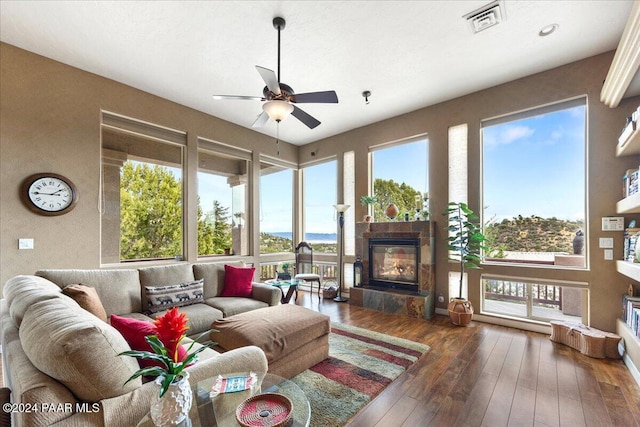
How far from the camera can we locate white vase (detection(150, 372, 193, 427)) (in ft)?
3.42

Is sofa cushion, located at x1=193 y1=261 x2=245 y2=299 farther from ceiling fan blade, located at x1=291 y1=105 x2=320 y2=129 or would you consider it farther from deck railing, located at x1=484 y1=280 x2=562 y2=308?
deck railing, located at x1=484 y1=280 x2=562 y2=308

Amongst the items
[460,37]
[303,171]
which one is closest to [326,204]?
[303,171]

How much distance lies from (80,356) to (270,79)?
2201 mm

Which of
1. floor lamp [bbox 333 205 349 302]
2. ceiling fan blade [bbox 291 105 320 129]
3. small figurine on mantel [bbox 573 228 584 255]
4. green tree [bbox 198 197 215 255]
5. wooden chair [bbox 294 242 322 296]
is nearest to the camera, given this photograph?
Result: ceiling fan blade [bbox 291 105 320 129]

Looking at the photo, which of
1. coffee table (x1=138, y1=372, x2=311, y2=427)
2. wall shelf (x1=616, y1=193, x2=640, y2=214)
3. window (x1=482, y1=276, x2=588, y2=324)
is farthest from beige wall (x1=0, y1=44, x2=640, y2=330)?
coffee table (x1=138, y1=372, x2=311, y2=427)

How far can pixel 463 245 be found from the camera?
3924mm

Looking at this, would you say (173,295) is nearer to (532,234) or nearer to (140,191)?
(140,191)

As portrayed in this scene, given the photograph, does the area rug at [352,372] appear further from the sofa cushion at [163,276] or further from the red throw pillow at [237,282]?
the sofa cushion at [163,276]

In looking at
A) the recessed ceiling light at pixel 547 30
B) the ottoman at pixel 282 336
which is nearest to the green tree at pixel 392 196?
the recessed ceiling light at pixel 547 30

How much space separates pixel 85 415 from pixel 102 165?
3700 millimetres

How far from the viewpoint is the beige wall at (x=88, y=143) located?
3051mm

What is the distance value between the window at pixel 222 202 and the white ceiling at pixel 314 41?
1.33 meters

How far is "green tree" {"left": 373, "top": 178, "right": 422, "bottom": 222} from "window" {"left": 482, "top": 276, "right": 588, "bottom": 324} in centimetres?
165

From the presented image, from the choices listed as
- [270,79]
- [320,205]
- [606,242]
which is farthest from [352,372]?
[320,205]
